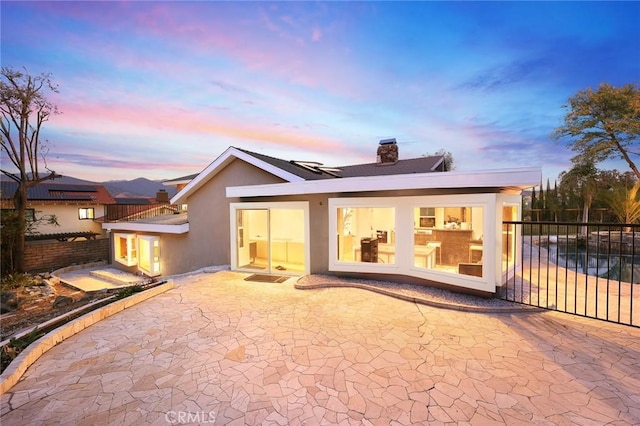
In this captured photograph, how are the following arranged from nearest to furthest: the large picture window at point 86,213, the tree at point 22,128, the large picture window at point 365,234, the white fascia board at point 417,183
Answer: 1. the white fascia board at point 417,183
2. the large picture window at point 365,234
3. the tree at point 22,128
4. the large picture window at point 86,213

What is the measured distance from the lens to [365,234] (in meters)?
8.12

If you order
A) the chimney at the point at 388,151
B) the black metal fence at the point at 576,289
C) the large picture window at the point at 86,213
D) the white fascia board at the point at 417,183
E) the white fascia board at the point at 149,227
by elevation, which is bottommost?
the black metal fence at the point at 576,289

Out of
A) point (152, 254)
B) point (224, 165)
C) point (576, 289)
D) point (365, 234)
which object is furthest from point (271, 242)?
point (576, 289)

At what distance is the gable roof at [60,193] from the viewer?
21.7m

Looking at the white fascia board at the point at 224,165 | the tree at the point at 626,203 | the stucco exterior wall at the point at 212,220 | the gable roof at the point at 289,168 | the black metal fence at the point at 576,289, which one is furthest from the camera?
the tree at the point at 626,203

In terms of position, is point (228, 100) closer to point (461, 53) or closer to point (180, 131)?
point (180, 131)

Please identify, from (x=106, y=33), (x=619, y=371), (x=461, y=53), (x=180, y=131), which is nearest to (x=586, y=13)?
(x=461, y=53)

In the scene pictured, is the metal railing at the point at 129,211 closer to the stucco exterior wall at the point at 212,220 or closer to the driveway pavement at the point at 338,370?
the stucco exterior wall at the point at 212,220

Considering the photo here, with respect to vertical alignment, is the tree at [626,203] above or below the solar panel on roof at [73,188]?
below

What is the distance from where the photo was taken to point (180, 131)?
16375mm

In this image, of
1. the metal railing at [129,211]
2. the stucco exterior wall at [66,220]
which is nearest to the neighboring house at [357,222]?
the metal railing at [129,211]

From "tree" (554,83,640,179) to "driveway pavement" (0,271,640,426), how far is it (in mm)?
23663

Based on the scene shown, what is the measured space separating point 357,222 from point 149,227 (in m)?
10.9

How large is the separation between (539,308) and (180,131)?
59.4 feet
